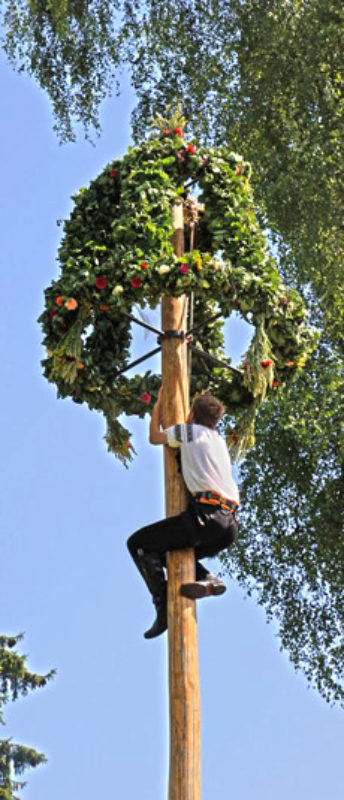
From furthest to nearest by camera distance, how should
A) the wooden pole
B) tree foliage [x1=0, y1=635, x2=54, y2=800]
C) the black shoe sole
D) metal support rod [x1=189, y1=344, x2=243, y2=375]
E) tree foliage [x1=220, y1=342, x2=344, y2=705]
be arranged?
tree foliage [x1=0, y1=635, x2=54, y2=800] → tree foliage [x1=220, y1=342, x2=344, y2=705] → metal support rod [x1=189, y1=344, x2=243, y2=375] → the black shoe sole → the wooden pole

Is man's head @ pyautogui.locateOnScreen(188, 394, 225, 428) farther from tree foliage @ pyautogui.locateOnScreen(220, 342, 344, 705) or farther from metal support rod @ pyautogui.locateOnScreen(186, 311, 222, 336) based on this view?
tree foliage @ pyautogui.locateOnScreen(220, 342, 344, 705)

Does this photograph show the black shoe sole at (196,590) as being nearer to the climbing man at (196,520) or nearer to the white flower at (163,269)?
the climbing man at (196,520)

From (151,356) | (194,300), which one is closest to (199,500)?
(151,356)

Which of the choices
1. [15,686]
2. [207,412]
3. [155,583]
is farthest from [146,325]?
[15,686]

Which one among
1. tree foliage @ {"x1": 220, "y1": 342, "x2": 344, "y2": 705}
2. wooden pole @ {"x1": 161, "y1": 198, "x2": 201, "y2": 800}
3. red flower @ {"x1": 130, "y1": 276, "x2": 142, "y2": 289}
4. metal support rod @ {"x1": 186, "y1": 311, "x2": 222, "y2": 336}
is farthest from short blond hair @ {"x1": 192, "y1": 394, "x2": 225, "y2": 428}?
tree foliage @ {"x1": 220, "y1": 342, "x2": 344, "y2": 705}

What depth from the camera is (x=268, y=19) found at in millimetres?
15023

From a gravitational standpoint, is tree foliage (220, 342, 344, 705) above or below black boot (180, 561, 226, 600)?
above

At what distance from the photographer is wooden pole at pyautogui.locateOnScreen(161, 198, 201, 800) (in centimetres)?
713

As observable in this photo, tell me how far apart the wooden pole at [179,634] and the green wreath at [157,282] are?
479 mm

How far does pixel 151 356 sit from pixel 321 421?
747 cm

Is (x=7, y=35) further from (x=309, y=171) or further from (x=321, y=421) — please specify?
(x=321, y=421)

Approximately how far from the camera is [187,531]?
748 cm

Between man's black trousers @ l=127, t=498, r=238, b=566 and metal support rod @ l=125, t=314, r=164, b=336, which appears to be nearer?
man's black trousers @ l=127, t=498, r=238, b=566

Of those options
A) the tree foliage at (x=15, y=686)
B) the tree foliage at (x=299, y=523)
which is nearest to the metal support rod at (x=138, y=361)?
the tree foliage at (x=299, y=523)
